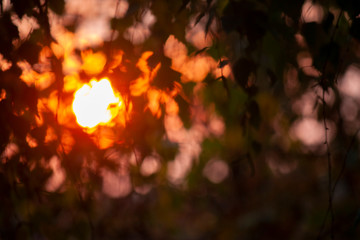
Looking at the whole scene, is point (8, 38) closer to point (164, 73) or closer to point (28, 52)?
point (28, 52)

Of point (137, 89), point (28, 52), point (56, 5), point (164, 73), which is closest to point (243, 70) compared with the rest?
point (164, 73)

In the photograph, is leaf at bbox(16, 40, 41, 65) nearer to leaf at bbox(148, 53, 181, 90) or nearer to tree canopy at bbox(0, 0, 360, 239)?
tree canopy at bbox(0, 0, 360, 239)

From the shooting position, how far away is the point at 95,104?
1317 millimetres

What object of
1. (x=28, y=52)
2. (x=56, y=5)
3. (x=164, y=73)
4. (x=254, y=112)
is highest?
(x=56, y=5)

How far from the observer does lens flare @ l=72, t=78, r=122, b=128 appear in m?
1.22

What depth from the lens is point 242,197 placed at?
5.19m

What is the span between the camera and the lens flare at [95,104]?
122 cm

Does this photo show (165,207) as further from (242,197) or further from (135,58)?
(135,58)

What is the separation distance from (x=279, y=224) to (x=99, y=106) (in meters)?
4.08

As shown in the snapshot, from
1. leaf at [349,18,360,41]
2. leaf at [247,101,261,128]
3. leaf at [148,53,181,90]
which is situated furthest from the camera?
leaf at [247,101,261,128]

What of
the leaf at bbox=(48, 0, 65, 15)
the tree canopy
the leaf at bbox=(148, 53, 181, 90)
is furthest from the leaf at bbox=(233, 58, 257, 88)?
the leaf at bbox=(48, 0, 65, 15)

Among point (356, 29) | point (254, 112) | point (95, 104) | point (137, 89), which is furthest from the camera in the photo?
point (95, 104)

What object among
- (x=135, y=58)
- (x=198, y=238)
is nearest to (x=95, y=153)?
(x=135, y=58)

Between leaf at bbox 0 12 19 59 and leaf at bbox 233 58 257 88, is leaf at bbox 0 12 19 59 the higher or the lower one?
the higher one
